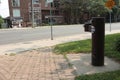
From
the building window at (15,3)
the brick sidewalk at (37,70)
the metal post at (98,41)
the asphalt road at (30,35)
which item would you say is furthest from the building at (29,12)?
the metal post at (98,41)

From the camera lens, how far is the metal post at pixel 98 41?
25.9 feet

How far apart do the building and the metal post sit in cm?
4757

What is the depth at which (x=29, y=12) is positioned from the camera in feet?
200

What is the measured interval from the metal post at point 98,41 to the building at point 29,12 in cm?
4757

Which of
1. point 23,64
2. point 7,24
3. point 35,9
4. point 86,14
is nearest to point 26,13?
point 35,9

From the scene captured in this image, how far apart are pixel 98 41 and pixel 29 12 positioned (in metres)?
54.0

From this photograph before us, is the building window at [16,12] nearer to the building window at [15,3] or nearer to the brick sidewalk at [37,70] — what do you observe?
the building window at [15,3]

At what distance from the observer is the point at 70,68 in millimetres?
7785

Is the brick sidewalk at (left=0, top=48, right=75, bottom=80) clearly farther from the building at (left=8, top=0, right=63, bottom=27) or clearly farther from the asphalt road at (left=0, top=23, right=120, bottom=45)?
the building at (left=8, top=0, right=63, bottom=27)

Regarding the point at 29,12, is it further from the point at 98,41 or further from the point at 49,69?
the point at 49,69

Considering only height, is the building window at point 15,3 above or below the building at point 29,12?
above

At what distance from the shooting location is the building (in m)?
58.0

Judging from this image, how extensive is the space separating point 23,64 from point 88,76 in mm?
2826

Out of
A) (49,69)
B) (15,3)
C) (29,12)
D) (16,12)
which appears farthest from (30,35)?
(29,12)
